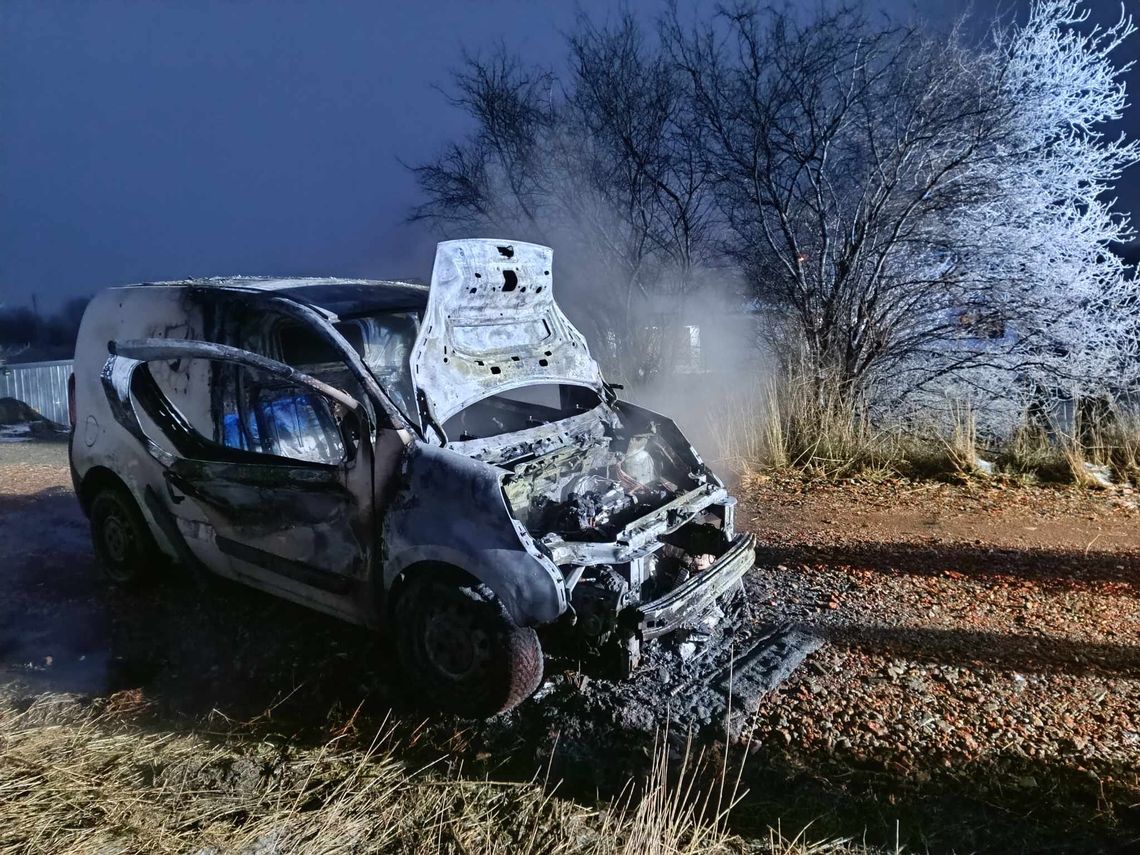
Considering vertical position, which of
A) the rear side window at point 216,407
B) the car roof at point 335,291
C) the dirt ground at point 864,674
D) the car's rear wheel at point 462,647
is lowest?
the dirt ground at point 864,674

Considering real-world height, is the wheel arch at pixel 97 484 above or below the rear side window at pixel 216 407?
below

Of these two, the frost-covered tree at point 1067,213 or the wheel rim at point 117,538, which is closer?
the wheel rim at point 117,538

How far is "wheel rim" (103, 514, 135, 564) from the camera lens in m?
4.79

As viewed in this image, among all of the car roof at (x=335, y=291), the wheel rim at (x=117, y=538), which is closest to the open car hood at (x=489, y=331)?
the car roof at (x=335, y=291)

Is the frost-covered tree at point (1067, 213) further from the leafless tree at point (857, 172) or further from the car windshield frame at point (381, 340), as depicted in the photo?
the car windshield frame at point (381, 340)

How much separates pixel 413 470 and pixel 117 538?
2648 mm

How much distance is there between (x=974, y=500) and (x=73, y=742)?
662cm

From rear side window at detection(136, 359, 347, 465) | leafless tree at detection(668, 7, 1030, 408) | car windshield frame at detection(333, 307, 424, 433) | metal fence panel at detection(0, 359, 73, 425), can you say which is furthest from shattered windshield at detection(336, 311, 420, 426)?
metal fence panel at detection(0, 359, 73, 425)

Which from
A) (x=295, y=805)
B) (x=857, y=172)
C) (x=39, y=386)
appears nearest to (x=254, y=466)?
(x=295, y=805)

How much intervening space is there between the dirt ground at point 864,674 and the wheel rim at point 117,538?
269 millimetres

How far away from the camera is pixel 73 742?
3.21 m

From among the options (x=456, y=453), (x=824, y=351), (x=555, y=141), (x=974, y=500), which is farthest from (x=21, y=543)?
(x=555, y=141)

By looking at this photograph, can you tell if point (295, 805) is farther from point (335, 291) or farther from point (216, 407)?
point (335, 291)

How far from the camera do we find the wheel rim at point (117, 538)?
4.79 metres
